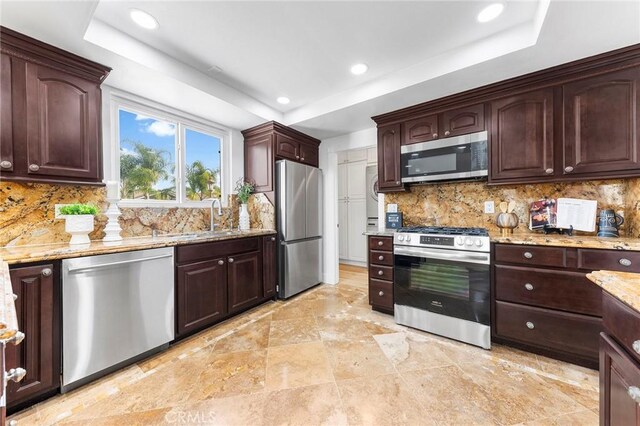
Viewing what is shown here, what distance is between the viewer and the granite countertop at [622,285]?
715mm

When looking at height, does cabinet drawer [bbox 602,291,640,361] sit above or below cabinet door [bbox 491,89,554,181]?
below

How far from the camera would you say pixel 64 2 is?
4.89ft

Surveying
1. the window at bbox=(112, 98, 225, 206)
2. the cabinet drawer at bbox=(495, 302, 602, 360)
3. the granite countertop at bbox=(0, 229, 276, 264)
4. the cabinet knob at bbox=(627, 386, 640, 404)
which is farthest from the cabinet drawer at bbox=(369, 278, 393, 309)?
the window at bbox=(112, 98, 225, 206)

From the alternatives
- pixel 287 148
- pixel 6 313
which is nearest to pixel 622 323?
pixel 6 313

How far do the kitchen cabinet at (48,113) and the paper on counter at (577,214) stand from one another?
3.92 m

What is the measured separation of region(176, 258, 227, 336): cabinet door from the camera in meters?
2.27

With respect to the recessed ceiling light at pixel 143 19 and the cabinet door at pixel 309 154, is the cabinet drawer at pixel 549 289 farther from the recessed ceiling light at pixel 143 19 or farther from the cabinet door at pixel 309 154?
the recessed ceiling light at pixel 143 19

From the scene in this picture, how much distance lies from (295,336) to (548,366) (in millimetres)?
1985

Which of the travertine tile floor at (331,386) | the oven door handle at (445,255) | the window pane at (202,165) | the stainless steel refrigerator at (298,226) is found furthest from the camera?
the stainless steel refrigerator at (298,226)

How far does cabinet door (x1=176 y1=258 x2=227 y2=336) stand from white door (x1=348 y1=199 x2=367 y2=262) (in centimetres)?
333

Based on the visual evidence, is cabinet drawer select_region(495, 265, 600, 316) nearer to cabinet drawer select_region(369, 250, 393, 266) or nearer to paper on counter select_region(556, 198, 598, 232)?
paper on counter select_region(556, 198, 598, 232)

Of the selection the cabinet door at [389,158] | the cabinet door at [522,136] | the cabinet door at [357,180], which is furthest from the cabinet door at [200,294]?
the cabinet door at [357,180]

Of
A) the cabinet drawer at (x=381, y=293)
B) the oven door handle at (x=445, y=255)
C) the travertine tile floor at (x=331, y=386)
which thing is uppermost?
the oven door handle at (x=445, y=255)

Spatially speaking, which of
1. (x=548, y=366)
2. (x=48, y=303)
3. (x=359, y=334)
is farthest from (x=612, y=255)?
(x=48, y=303)
